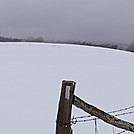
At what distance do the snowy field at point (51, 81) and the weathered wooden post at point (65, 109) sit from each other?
1.13 m

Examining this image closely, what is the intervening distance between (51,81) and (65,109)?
236 centimetres

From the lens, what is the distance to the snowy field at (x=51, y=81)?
7.54 ft

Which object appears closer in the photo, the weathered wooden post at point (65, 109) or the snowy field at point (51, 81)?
the weathered wooden post at point (65, 109)

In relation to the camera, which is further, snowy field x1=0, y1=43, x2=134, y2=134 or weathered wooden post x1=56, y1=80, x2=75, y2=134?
snowy field x1=0, y1=43, x2=134, y2=134

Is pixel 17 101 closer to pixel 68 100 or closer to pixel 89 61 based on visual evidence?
pixel 89 61

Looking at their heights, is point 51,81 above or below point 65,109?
below

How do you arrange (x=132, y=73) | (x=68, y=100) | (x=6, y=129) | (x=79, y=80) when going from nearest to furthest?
(x=68, y=100), (x=6, y=129), (x=79, y=80), (x=132, y=73)

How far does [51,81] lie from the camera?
3354mm

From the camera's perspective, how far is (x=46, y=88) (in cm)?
314

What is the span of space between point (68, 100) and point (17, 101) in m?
1.83

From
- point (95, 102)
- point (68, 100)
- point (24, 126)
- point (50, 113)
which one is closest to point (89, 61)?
point (95, 102)

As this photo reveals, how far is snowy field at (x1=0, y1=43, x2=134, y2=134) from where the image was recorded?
2.30 metres

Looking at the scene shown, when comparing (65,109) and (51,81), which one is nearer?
(65,109)

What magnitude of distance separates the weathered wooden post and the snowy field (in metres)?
1.13
